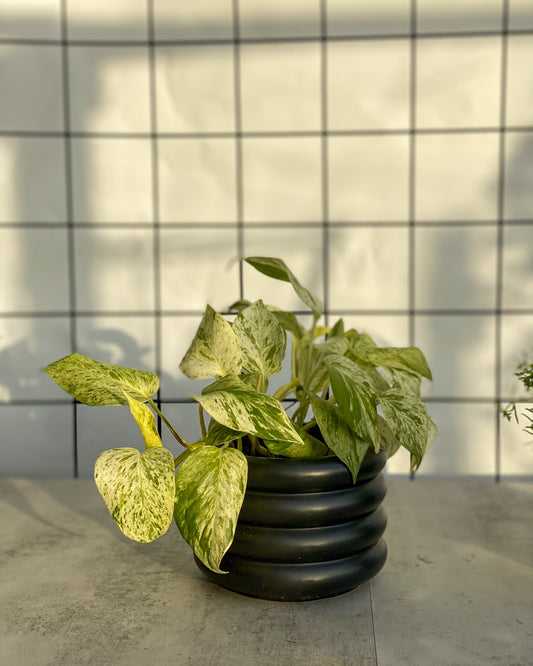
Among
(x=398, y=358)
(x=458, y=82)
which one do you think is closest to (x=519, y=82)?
(x=458, y=82)

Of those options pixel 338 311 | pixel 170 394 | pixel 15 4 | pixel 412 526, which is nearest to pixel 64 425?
pixel 170 394

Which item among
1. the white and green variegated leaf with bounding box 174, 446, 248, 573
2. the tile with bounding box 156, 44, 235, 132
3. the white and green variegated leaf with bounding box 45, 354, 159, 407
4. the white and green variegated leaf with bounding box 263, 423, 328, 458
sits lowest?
the white and green variegated leaf with bounding box 174, 446, 248, 573

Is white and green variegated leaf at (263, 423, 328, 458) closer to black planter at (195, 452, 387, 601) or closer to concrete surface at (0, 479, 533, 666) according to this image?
black planter at (195, 452, 387, 601)

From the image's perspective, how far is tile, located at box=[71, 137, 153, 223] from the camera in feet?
4.04

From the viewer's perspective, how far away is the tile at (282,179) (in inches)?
48.0

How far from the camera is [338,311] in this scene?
4.06 feet

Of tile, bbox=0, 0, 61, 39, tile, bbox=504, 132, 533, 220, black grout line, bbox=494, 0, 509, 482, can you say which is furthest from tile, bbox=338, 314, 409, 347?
tile, bbox=0, 0, 61, 39

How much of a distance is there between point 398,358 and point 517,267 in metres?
0.53

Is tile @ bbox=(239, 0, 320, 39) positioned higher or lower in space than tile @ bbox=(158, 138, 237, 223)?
higher

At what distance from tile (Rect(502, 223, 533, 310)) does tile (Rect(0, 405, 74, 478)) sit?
2.93 feet

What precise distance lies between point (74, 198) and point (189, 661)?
904 mm

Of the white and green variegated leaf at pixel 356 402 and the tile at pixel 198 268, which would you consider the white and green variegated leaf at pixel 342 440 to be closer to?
the white and green variegated leaf at pixel 356 402

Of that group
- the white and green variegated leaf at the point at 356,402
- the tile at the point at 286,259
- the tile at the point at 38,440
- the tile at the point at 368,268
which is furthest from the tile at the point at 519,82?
the tile at the point at 38,440

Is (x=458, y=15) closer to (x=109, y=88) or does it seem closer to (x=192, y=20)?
(x=192, y=20)
